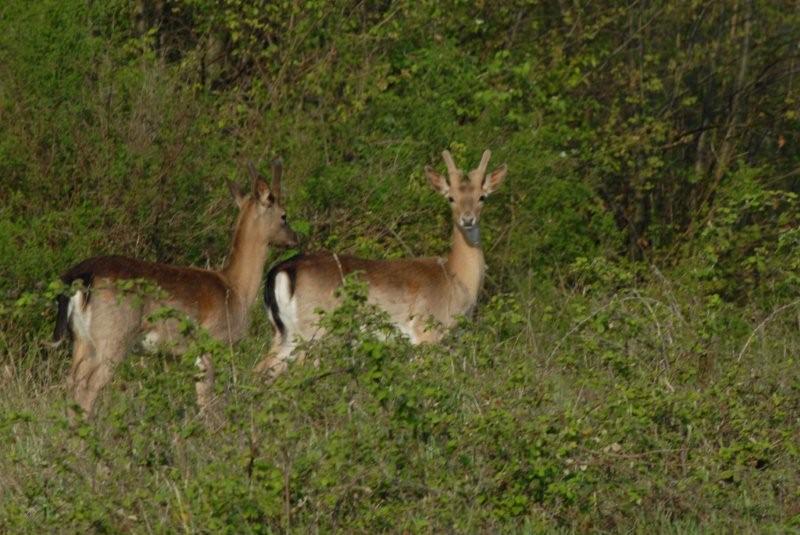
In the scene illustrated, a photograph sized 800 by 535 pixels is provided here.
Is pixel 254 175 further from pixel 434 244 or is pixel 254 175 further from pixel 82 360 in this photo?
pixel 434 244

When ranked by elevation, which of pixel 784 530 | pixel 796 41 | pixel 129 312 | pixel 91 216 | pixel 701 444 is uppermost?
pixel 796 41

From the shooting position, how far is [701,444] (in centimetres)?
770

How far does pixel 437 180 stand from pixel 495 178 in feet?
1.36

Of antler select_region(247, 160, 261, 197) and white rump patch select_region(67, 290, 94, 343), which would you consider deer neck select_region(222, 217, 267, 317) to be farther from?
white rump patch select_region(67, 290, 94, 343)

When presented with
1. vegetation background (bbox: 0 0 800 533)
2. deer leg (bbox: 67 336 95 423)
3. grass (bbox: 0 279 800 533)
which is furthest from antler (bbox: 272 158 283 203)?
grass (bbox: 0 279 800 533)

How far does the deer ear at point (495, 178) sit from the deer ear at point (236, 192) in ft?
6.14

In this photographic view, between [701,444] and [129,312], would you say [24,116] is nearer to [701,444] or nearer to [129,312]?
[129,312]

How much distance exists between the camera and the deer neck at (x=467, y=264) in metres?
12.1

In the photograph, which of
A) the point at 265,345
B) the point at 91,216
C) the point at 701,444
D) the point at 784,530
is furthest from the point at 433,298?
the point at 784,530

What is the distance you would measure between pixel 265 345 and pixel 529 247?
2.62m

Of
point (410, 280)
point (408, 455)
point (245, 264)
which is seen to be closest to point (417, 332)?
point (410, 280)

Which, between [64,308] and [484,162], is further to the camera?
[484,162]

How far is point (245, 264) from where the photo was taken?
35.9 feet

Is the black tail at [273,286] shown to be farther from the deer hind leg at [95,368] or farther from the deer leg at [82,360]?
the deer leg at [82,360]
